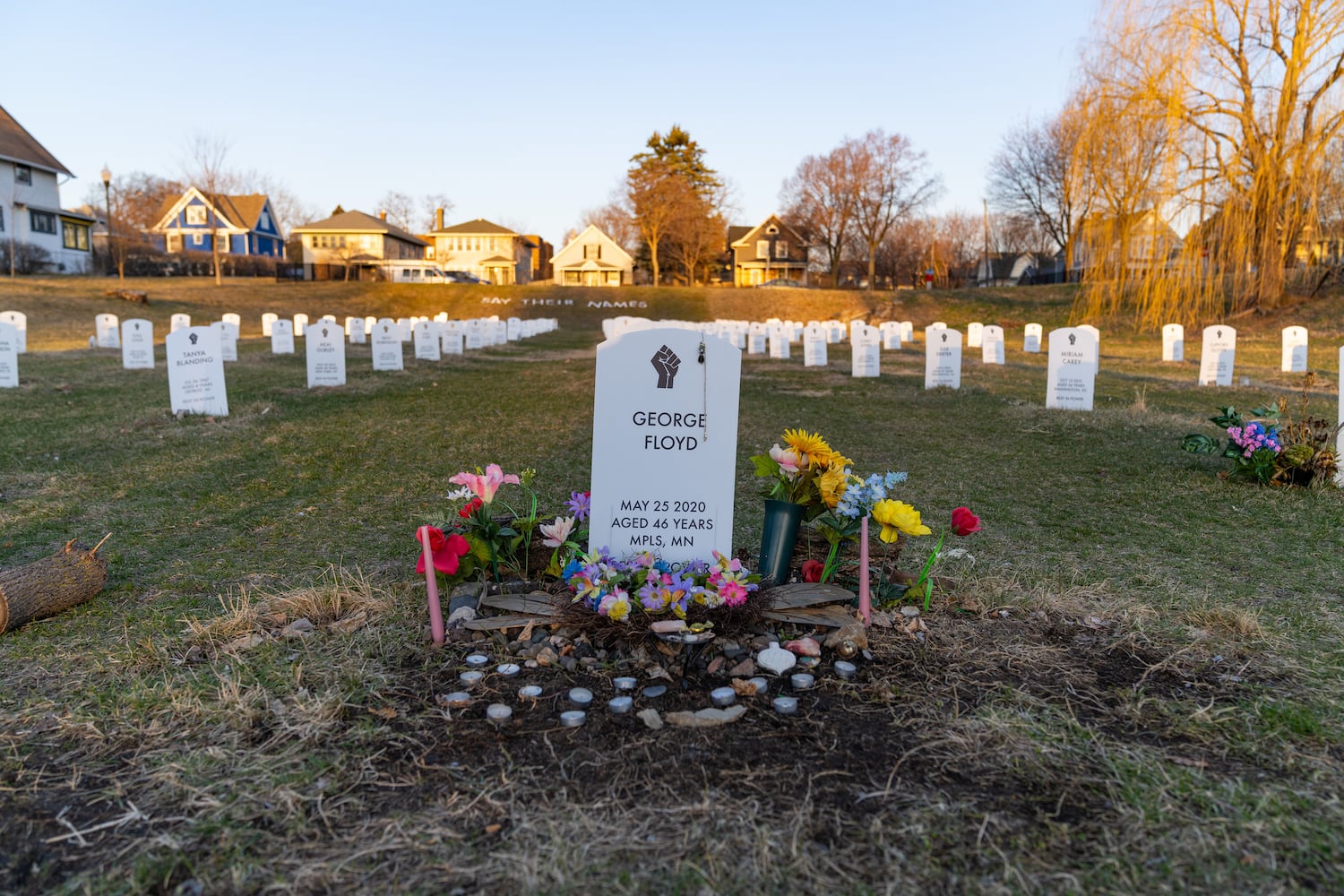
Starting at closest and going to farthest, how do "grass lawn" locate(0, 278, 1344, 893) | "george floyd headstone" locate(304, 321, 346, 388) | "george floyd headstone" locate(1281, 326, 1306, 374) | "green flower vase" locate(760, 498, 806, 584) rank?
"grass lawn" locate(0, 278, 1344, 893) → "green flower vase" locate(760, 498, 806, 584) → "george floyd headstone" locate(304, 321, 346, 388) → "george floyd headstone" locate(1281, 326, 1306, 374)

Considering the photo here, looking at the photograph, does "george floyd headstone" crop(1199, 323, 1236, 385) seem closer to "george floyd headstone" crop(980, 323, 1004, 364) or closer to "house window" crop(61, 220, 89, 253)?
"george floyd headstone" crop(980, 323, 1004, 364)

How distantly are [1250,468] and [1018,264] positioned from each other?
3349 inches

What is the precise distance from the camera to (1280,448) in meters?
6.37

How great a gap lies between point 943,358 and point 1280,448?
702 cm

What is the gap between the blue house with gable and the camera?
59906 mm

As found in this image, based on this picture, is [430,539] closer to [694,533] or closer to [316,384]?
[694,533]

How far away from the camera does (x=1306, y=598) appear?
13.3 feet

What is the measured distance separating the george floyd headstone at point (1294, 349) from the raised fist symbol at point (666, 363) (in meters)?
16.3

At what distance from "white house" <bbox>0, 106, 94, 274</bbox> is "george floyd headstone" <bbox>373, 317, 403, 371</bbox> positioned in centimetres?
3519

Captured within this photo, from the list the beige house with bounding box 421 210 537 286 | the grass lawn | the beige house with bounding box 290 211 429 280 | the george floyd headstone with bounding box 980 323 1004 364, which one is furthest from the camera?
the beige house with bounding box 421 210 537 286

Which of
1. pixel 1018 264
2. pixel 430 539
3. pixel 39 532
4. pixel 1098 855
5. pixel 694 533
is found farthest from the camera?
pixel 1018 264

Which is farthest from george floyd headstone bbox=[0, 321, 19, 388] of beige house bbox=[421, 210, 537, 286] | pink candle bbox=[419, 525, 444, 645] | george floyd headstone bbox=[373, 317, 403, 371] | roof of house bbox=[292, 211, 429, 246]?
beige house bbox=[421, 210, 537, 286]

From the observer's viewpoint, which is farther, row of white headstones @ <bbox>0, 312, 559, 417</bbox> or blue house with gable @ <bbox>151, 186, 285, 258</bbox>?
blue house with gable @ <bbox>151, 186, 285, 258</bbox>

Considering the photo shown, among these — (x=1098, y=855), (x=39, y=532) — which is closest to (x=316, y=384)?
(x=39, y=532)
